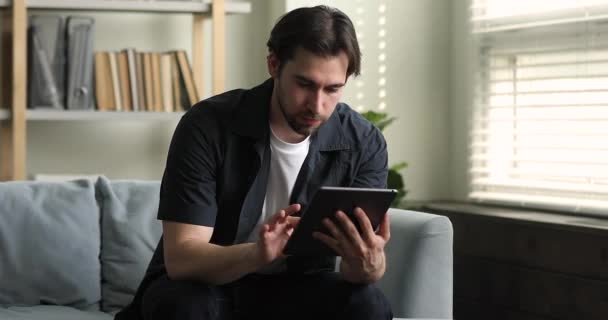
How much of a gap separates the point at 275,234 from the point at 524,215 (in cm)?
145

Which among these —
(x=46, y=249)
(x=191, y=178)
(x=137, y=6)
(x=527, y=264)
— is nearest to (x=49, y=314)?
(x=46, y=249)

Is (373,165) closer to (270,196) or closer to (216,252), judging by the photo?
(270,196)

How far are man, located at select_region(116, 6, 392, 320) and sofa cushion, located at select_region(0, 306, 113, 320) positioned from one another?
0.24 meters

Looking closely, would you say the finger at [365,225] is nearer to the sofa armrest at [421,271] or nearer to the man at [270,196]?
the man at [270,196]

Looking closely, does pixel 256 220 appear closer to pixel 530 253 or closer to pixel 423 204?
pixel 530 253

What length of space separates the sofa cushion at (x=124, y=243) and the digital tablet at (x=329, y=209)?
708 millimetres

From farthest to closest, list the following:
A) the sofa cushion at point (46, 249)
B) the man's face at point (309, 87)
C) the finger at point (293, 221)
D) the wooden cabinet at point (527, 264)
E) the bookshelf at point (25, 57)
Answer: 1. the bookshelf at point (25, 57)
2. the wooden cabinet at point (527, 264)
3. the sofa cushion at point (46, 249)
4. the man's face at point (309, 87)
5. the finger at point (293, 221)

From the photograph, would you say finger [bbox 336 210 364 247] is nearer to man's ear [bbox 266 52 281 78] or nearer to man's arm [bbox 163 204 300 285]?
man's arm [bbox 163 204 300 285]

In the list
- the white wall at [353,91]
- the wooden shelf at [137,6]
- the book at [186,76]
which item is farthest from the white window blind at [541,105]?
the book at [186,76]

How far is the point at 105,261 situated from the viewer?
2.39 meters

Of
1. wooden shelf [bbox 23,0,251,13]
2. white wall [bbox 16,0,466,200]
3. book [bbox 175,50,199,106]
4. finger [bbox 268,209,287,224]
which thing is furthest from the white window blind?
finger [bbox 268,209,287,224]

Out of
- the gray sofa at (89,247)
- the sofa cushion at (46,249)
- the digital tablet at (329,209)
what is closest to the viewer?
the digital tablet at (329,209)

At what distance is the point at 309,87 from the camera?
6.33 feet

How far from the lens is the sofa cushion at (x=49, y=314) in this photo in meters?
2.19
